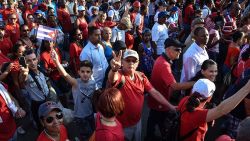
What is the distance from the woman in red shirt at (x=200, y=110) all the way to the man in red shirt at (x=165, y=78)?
2.42 ft

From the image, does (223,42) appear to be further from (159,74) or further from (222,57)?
(159,74)

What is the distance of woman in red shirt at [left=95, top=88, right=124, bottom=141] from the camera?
2.91 meters

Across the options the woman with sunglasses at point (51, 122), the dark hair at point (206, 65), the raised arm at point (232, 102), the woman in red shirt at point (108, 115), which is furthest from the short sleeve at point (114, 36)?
the raised arm at point (232, 102)

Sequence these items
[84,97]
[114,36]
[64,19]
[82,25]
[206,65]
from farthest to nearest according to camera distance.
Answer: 1. [64,19]
2. [82,25]
3. [114,36]
4. [84,97]
5. [206,65]

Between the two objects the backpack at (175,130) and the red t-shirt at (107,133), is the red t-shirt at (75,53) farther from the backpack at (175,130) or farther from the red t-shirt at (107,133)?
the red t-shirt at (107,133)

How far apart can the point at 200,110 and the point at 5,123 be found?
7.40ft

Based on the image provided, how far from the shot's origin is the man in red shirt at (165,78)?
13.7ft

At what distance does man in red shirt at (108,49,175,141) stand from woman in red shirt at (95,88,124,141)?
0.59m

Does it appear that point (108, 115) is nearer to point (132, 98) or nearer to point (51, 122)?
point (51, 122)

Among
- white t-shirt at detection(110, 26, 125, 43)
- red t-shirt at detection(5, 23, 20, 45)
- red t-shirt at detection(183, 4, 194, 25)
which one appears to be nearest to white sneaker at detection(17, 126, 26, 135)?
red t-shirt at detection(5, 23, 20, 45)

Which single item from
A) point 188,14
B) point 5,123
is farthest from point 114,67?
point 188,14

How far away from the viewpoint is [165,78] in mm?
4215

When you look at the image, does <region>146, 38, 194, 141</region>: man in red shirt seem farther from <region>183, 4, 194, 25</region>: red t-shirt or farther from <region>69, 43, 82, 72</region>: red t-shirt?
<region>183, 4, 194, 25</region>: red t-shirt

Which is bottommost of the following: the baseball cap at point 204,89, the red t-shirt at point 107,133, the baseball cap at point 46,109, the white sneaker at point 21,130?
the white sneaker at point 21,130
